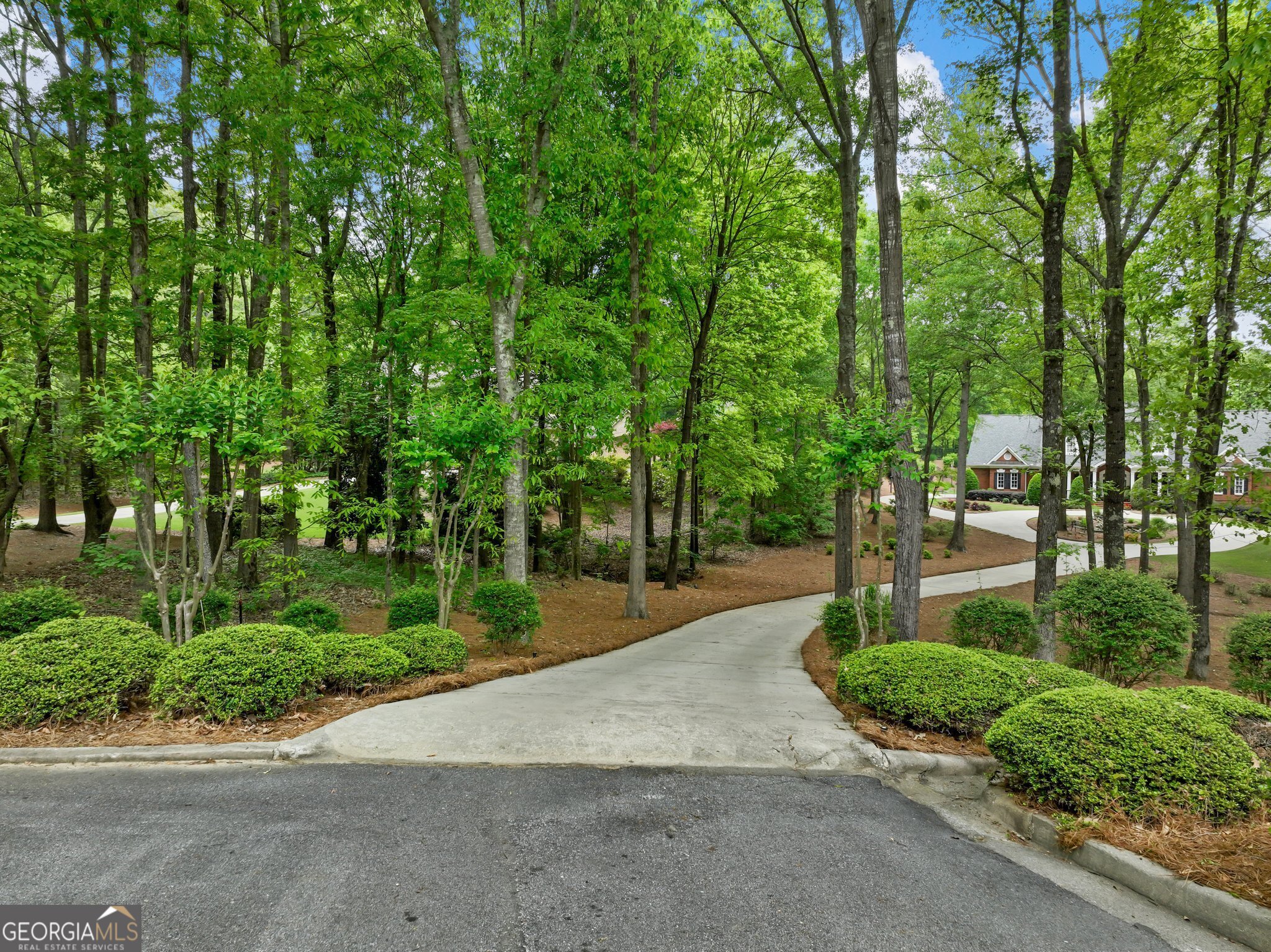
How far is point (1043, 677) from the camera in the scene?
17.6 feet

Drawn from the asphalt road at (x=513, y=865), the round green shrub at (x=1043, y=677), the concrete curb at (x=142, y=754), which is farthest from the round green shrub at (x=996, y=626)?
the concrete curb at (x=142, y=754)

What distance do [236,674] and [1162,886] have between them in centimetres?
664

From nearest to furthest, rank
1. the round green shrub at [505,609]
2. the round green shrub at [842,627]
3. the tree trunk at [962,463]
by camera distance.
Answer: the round green shrub at [505,609] → the round green shrub at [842,627] → the tree trunk at [962,463]

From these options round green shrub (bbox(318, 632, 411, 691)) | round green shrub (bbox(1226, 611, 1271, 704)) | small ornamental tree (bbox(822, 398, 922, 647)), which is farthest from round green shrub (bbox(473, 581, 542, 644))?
round green shrub (bbox(1226, 611, 1271, 704))

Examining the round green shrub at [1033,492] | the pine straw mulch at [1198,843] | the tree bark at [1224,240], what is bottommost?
the pine straw mulch at [1198,843]

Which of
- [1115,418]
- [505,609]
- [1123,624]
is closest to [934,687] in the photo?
[1123,624]

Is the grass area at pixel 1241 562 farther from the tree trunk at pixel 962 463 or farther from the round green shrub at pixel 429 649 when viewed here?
the round green shrub at pixel 429 649

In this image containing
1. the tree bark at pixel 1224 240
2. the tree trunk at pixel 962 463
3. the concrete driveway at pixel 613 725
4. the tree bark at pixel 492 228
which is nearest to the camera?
the concrete driveway at pixel 613 725

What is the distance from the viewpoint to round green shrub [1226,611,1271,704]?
681cm

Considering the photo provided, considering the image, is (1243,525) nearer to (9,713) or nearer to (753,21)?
(753,21)

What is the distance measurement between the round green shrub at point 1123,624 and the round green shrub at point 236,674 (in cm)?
876

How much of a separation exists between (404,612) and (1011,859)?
286 inches

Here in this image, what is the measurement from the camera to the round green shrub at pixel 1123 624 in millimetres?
6734

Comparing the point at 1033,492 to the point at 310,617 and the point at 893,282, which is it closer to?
the point at 893,282
